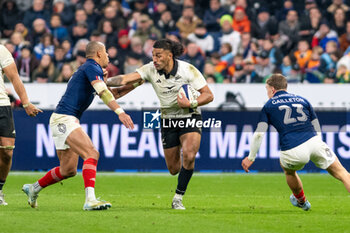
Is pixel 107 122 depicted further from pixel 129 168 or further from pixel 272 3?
pixel 272 3

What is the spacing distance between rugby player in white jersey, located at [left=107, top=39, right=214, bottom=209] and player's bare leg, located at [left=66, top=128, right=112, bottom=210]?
46.2 inches

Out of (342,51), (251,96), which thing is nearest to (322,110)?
(251,96)

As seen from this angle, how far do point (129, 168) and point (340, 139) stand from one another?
4682 millimetres

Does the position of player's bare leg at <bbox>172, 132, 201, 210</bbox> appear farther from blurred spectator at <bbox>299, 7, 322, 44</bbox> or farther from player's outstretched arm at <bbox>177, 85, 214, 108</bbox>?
blurred spectator at <bbox>299, 7, 322, 44</bbox>

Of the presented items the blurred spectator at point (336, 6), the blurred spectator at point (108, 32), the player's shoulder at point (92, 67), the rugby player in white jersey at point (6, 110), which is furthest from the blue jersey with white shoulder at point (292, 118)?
the blurred spectator at point (336, 6)

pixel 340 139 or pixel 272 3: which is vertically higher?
pixel 272 3

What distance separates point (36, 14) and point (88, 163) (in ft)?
43.7

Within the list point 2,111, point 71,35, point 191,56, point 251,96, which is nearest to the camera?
point 2,111

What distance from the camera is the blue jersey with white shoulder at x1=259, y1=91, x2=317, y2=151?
10.1m

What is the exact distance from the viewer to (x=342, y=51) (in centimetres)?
2123

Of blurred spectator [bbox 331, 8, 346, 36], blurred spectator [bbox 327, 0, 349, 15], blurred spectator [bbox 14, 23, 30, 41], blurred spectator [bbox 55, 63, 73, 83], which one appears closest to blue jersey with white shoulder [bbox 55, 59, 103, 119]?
blurred spectator [bbox 55, 63, 73, 83]

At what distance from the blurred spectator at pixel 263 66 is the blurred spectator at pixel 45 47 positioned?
550cm

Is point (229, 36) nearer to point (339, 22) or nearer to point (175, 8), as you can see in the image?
point (175, 8)

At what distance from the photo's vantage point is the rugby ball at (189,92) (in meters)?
10.6
